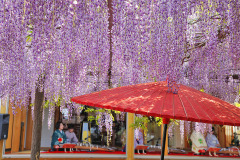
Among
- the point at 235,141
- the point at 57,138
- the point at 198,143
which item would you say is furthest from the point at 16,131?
the point at 235,141

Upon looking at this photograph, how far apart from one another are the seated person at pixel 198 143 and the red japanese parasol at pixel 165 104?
6.60 m

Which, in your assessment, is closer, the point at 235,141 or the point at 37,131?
the point at 37,131

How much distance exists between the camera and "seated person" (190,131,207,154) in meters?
8.64

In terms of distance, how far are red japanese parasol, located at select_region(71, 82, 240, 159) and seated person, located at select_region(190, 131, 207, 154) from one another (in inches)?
260

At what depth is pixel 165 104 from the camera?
7.35ft

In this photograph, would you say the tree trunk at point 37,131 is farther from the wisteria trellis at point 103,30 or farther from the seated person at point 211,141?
the seated person at point 211,141

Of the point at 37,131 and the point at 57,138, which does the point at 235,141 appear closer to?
the point at 57,138

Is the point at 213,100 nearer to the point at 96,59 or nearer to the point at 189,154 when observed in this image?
the point at 96,59

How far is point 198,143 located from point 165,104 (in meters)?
7.12

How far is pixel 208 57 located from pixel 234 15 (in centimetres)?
175

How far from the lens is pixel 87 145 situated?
8312 millimetres

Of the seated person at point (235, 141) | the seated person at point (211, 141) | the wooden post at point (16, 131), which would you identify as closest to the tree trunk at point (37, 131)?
the wooden post at point (16, 131)

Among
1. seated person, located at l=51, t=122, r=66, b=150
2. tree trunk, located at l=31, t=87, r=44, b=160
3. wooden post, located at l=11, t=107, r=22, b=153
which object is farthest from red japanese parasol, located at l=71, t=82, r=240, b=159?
wooden post, located at l=11, t=107, r=22, b=153

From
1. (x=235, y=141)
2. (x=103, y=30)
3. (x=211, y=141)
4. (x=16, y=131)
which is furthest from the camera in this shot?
(x=235, y=141)
